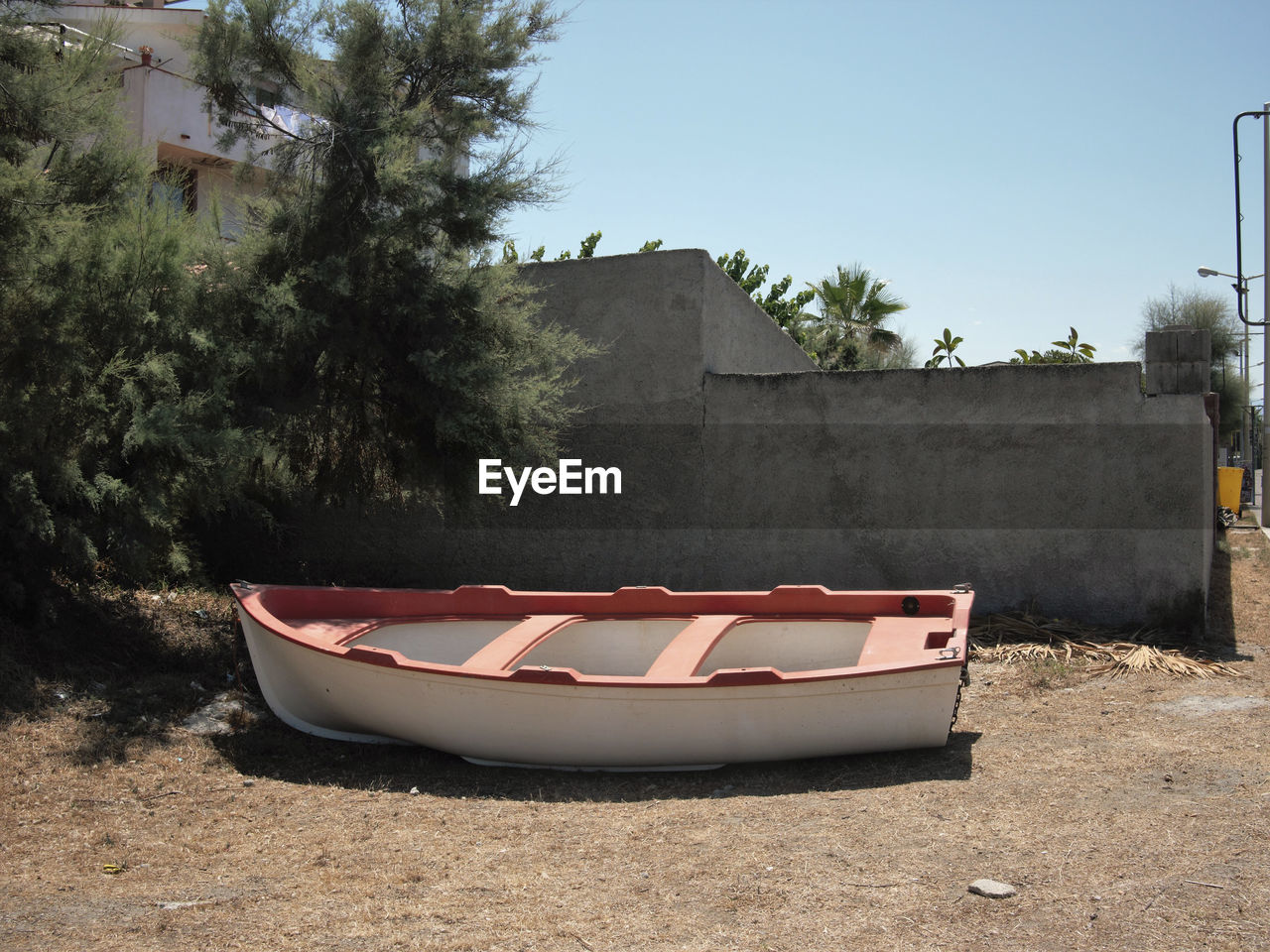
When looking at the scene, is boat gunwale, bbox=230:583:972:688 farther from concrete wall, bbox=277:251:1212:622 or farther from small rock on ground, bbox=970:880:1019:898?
concrete wall, bbox=277:251:1212:622

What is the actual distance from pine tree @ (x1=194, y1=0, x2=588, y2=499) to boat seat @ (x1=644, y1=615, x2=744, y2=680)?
248cm

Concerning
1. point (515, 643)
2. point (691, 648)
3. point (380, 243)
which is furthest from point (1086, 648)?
point (380, 243)

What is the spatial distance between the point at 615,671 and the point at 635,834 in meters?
2.67

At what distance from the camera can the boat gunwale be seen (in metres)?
5.55

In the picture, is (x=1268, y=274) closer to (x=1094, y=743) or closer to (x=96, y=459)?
(x=1094, y=743)

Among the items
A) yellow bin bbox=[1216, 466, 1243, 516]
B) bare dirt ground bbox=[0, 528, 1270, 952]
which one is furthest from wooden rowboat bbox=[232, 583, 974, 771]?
yellow bin bbox=[1216, 466, 1243, 516]

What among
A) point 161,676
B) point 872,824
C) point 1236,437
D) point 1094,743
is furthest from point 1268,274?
point 1236,437

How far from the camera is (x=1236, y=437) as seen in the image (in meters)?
A: 45.2

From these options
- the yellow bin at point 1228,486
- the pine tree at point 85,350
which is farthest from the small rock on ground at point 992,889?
the yellow bin at point 1228,486

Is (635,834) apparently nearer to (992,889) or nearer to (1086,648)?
(992,889)

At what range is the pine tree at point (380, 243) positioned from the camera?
8.04 m

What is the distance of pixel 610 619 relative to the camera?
745 cm

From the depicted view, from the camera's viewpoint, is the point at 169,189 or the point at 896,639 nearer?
the point at 896,639

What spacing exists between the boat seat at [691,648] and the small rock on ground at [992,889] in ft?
7.36
